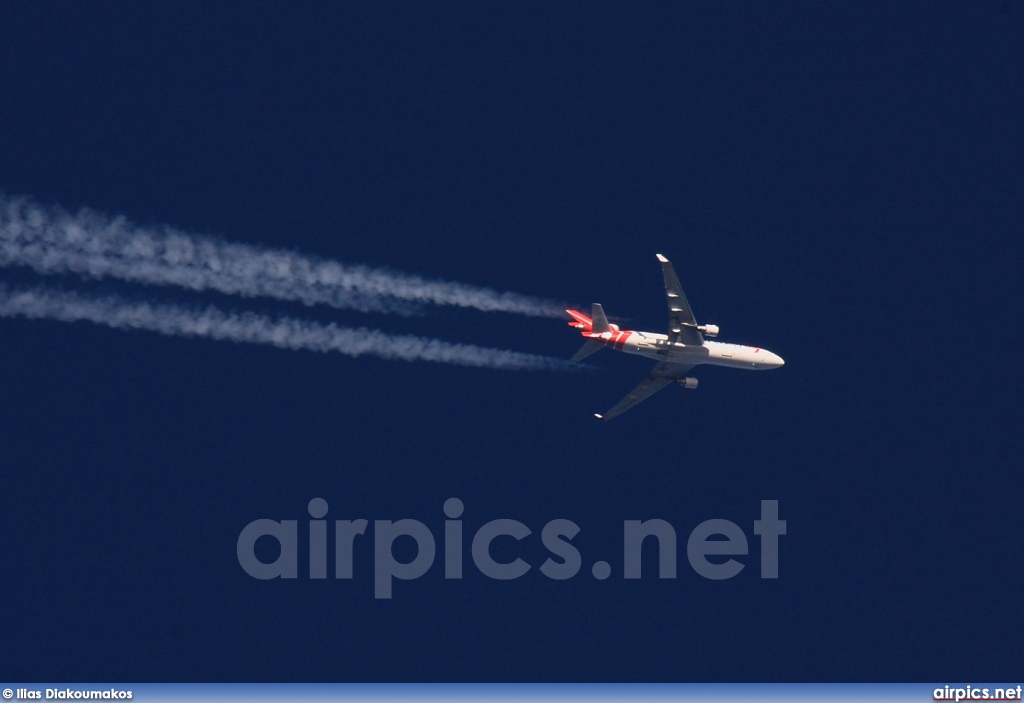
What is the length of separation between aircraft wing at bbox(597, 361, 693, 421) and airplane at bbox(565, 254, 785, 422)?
1.38 metres

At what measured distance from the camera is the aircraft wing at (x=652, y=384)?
66.7 metres

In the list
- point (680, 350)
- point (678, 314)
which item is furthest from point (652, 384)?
point (678, 314)

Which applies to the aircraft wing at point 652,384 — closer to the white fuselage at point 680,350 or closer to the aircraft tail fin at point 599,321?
the white fuselage at point 680,350

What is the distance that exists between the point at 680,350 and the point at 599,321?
137 inches

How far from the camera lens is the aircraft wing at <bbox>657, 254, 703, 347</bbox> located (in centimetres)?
6238

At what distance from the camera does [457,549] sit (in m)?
63.8

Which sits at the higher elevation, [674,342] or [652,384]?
[674,342]

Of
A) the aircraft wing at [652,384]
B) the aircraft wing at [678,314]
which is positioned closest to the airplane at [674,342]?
the aircraft wing at [678,314]

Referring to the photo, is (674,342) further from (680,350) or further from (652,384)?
(652,384)

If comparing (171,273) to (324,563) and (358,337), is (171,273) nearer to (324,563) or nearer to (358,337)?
(358,337)

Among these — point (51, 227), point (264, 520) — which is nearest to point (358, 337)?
point (264, 520)

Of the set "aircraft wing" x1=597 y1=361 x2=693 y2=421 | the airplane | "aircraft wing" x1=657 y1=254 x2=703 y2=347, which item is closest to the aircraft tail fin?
the airplane

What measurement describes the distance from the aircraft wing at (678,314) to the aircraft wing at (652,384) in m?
2.49

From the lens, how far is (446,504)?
64750 mm
